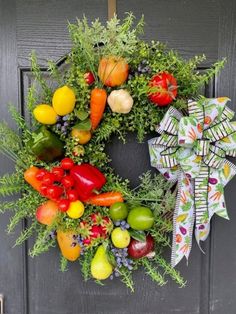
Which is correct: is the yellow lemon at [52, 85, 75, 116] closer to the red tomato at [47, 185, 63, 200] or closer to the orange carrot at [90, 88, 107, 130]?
the orange carrot at [90, 88, 107, 130]

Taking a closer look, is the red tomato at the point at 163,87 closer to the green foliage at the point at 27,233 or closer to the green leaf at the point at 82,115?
the green leaf at the point at 82,115

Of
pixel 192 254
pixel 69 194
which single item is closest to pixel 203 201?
pixel 192 254

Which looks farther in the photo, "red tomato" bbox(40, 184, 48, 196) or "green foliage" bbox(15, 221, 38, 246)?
"green foliage" bbox(15, 221, 38, 246)

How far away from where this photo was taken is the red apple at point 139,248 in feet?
3.22

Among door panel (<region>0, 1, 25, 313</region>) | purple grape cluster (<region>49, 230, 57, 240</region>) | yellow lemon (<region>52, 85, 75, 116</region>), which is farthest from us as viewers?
door panel (<region>0, 1, 25, 313</region>)

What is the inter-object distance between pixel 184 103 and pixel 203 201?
25 cm

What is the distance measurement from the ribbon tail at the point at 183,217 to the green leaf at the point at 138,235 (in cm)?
9

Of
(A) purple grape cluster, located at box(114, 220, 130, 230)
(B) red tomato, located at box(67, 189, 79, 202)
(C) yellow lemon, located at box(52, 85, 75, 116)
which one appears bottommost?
(A) purple grape cluster, located at box(114, 220, 130, 230)

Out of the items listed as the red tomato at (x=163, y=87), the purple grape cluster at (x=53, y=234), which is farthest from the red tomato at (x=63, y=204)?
the red tomato at (x=163, y=87)

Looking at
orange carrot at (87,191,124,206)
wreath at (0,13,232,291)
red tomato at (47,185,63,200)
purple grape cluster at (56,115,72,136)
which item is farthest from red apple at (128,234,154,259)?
purple grape cluster at (56,115,72,136)

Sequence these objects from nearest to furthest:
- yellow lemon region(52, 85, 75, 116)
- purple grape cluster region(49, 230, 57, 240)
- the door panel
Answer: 1. yellow lemon region(52, 85, 75, 116)
2. purple grape cluster region(49, 230, 57, 240)
3. the door panel

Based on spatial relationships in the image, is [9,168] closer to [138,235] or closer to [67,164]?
[67,164]

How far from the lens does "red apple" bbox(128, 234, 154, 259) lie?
0.98 m

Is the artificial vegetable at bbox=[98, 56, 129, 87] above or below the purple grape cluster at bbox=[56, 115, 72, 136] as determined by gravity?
above
